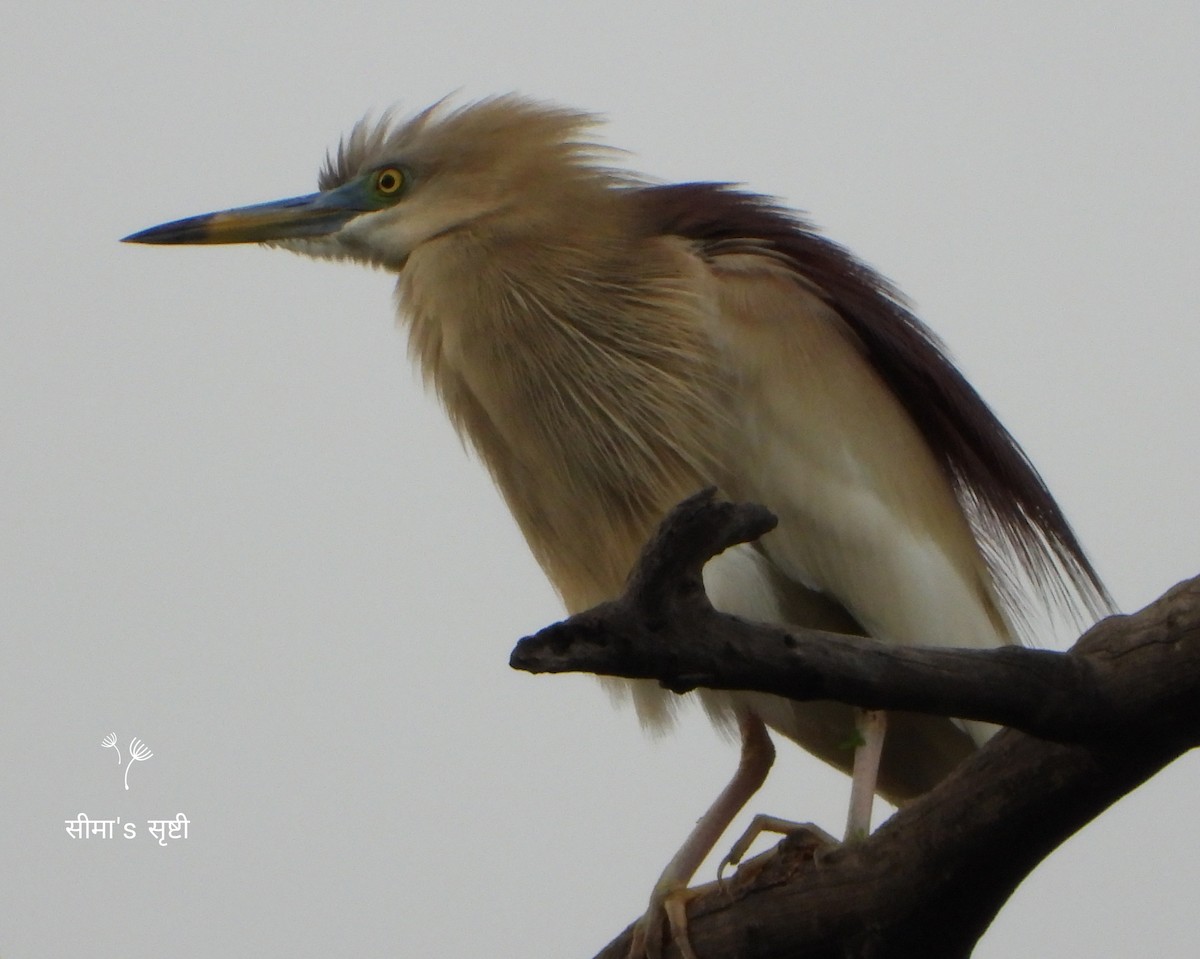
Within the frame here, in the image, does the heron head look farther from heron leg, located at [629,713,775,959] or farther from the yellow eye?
heron leg, located at [629,713,775,959]

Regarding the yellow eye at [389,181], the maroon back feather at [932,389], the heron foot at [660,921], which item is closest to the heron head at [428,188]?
the yellow eye at [389,181]

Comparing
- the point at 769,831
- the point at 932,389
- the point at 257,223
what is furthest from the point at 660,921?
the point at 257,223

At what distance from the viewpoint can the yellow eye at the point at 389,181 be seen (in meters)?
3.03

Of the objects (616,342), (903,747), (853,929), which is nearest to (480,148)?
(616,342)

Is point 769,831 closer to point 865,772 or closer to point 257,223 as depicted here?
point 865,772

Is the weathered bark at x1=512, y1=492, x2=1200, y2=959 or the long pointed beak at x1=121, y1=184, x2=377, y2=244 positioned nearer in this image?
the weathered bark at x1=512, y1=492, x2=1200, y2=959

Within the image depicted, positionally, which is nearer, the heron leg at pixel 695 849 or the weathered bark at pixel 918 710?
the weathered bark at pixel 918 710

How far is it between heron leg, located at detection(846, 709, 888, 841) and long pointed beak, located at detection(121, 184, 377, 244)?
4.61ft

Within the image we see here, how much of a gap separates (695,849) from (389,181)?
54.1 inches

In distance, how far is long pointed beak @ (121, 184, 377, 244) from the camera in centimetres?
307

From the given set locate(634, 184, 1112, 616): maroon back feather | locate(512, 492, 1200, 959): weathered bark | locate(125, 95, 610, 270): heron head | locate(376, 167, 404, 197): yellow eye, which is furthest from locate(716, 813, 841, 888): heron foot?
locate(376, 167, 404, 197): yellow eye

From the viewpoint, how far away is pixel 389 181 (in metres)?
3.04

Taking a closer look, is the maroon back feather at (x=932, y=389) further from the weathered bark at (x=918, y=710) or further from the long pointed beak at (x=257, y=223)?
the weathered bark at (x=918, y=710)

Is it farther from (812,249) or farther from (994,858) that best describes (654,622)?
(812,249)
